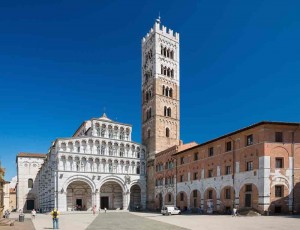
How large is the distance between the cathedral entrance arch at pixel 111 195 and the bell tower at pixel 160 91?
9591 millimetres

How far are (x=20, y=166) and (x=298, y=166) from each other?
220ft

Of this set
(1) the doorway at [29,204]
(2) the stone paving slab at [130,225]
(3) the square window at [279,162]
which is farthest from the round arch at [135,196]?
(3) the square window at [279,162]

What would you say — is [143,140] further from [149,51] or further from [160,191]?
[149,51]

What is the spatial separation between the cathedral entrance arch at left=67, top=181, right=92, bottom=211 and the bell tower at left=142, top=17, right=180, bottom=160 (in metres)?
14.6

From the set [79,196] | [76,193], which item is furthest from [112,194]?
[76,193]

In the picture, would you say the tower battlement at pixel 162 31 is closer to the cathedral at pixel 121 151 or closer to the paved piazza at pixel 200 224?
the cathedral at pixel 121 151

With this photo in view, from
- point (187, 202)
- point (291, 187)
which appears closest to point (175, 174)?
point (187, 202)

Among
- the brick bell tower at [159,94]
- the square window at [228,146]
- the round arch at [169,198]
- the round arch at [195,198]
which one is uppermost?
the brick bell tower at [159,94]

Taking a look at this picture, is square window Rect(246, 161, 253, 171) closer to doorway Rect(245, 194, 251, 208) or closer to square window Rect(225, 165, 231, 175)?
doorway Rect(245, 194, 251, 208)

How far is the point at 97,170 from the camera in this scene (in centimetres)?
5791

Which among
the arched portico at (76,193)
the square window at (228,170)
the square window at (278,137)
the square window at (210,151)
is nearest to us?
the square window at (278,137)

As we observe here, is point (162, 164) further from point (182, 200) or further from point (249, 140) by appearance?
point (249, 140)

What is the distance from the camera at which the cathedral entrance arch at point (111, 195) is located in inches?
2432

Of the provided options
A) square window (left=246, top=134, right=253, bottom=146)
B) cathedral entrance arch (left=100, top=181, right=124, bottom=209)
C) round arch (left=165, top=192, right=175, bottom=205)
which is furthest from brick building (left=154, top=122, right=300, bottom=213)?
cathedral entrance arch (left=100, top=181, right=124, bottom=209)
